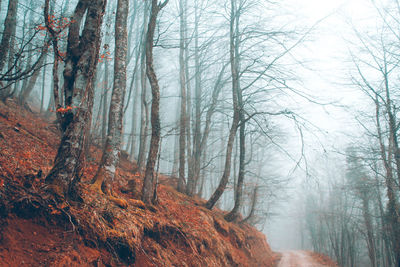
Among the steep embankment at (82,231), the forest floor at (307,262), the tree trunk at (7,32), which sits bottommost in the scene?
the forest floor at (307,262)

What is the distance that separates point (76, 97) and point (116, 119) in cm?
234

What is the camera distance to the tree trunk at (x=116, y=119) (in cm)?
565

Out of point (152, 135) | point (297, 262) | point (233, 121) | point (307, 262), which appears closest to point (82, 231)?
point (152, 135)

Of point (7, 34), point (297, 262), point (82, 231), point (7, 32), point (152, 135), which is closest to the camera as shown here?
point (82, 231)

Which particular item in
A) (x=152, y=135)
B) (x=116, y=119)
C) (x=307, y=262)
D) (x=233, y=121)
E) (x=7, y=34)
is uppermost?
(x=7, y=34)

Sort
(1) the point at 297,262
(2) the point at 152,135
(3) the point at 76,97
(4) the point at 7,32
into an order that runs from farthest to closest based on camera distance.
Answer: (1) the point at 297,262 < (4) the point at 7,32 < (2) the point at 152,135 < (3) the point at 76,97

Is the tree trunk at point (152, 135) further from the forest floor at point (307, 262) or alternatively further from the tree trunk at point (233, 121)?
the forest floor at point (307, 262)

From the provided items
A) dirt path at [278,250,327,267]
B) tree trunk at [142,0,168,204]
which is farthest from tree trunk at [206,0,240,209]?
dirt path at [278,250,327,267]

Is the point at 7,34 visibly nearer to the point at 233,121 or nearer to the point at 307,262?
the point at 233,121

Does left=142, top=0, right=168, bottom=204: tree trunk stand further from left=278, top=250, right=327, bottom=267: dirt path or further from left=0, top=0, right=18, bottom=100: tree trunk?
left=278, top=250, right=327, bottom=267: dirt path

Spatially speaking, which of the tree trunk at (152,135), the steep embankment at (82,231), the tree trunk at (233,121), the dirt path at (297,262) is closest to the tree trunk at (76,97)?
the steep embankment at (82,231)

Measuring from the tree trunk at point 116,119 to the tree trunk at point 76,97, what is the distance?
1630mm

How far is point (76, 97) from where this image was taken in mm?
3906

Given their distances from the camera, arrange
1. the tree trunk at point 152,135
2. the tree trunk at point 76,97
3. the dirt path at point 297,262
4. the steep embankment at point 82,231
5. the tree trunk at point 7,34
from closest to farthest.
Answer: the steep embankment at point 82,231, the tree trunk at point 76,97, the tree trunk at point 7,34, the tree trunk at point 152,135, the dirt path at point 297,262
